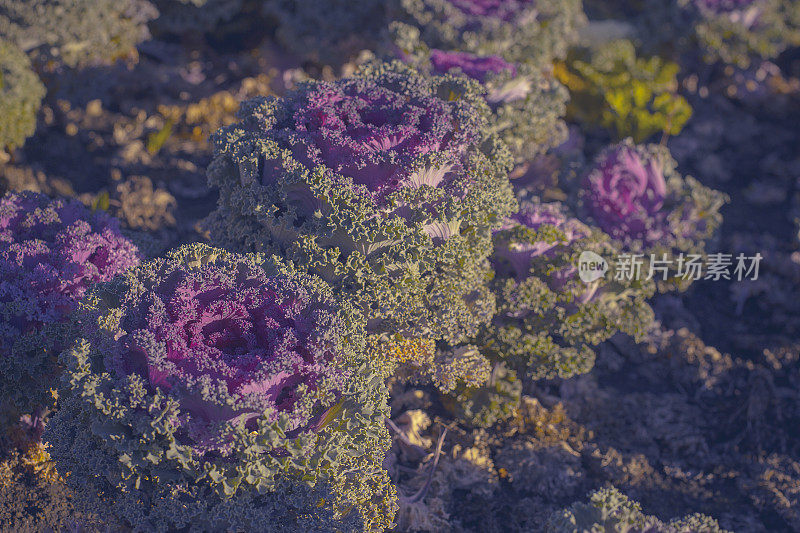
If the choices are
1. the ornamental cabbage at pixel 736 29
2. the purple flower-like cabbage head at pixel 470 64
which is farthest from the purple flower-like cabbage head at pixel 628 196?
the ornamental cabbage at pixel 736 29

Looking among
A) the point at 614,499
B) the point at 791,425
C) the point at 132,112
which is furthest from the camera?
the point at 132,112

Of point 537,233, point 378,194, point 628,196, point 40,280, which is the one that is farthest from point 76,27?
point 628,196

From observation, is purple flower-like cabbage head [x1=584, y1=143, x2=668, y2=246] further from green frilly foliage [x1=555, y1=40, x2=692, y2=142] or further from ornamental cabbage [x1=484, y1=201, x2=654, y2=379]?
green frilly foliage [x1=555, y1=40, x2=692, y2=142]

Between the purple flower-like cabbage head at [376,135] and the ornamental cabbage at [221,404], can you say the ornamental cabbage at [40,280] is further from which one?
the purple flower-like cabbage head at [376,135]

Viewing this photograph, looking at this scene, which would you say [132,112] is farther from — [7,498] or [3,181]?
[7,498]

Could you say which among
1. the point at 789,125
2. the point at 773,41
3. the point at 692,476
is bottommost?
the point at 692,476

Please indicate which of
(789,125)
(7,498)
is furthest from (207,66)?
(789,125)
